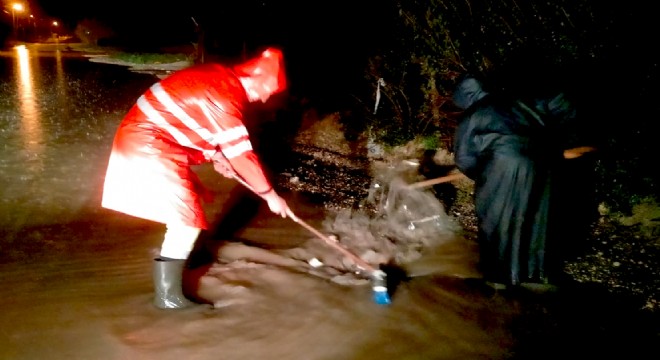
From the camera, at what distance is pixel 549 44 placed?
5.82 meters

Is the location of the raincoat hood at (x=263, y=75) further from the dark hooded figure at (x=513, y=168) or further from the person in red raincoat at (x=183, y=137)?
the dark hooded figure at (x=513, y=168)

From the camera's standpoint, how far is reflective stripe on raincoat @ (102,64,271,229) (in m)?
3.05

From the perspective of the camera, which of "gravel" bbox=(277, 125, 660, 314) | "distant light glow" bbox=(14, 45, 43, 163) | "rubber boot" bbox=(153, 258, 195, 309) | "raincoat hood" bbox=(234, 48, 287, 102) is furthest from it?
"distant light glow" bbox=(14, 45, 43, 163)

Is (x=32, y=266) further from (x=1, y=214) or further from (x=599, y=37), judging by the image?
(x=599, y=37)

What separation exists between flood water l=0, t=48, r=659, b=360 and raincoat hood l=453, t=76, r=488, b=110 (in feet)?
4.69

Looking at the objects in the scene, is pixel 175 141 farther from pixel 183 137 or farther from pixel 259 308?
pixel 259 308

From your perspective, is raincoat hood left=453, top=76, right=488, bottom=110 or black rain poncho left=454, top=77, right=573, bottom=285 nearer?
black rain poncho left=454, top=77, right=573, bottom=285

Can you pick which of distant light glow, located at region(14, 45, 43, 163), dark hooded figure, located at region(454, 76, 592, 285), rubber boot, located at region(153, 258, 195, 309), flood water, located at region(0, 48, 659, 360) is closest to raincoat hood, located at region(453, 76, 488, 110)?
dark hooded figure, located at region(454, 76, 592, 285)

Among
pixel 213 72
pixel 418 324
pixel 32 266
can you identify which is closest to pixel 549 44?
pixel 418 324

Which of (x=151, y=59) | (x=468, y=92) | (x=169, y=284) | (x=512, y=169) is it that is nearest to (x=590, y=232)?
(x=512, y=169)

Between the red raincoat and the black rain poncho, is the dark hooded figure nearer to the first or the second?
the black rain poncho

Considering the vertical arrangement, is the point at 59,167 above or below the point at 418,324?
above

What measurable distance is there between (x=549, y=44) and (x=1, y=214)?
6.02 metres

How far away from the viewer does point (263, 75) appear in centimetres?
321
